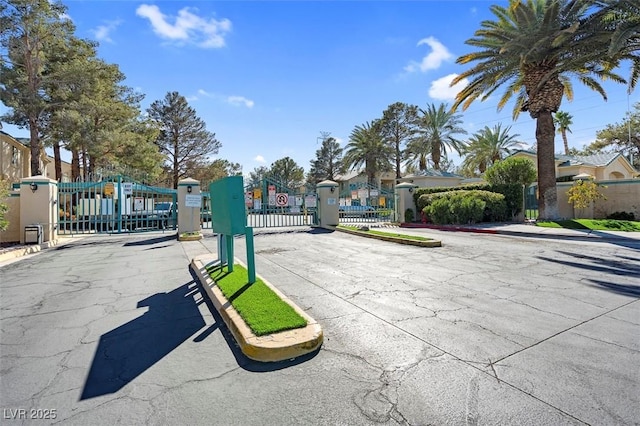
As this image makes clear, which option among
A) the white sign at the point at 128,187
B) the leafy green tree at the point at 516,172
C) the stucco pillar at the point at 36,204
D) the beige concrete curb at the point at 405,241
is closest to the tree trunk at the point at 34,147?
the white sign at the point at 128,187

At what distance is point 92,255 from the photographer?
10.9m

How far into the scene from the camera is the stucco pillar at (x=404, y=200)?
22.5 metres

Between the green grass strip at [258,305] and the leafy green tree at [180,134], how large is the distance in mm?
37915

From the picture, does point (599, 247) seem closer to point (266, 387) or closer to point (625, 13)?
point (625, 13)

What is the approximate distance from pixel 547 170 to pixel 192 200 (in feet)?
58.7

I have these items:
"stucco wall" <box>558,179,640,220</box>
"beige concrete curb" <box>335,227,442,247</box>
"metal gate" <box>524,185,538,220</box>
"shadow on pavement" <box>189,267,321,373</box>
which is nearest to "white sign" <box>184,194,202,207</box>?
"beige concrete curb" <box>335,227,442,247</box>

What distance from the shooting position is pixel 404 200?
73.9 feet

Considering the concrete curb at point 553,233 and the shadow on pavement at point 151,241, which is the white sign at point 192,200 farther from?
the concrete curb at point 553,233

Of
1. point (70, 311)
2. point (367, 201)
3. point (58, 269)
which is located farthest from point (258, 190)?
point (70, 311)

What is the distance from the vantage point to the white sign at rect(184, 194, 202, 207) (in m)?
14.7

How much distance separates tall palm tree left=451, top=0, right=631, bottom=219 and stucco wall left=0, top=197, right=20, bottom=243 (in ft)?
69.6

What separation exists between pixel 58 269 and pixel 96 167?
978 inches

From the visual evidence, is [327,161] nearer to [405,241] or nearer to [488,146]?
[488,146]

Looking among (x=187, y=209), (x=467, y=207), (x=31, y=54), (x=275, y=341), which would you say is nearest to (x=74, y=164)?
(x=31, y=54)
